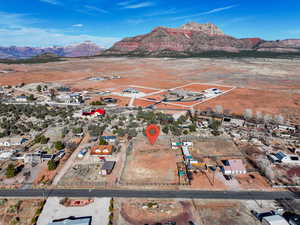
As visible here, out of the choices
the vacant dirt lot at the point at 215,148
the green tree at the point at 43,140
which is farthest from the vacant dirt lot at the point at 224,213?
the green tree at the point at 43,140

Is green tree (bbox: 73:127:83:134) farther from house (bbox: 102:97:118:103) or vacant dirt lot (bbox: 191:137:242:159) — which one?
vacant dirt lot (bbox: 191:137:242:159)

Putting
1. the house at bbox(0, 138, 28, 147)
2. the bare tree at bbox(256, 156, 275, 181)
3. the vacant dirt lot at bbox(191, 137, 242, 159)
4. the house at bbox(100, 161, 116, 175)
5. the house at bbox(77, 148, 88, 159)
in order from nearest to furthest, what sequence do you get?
the bare tree at bbox(256, 156, 275, 181) < the house at bbox(100, 161, 116, 175) < the house at bbox(77, 148, 88, 159) < the vacant dirt lot at bbox(191, 137, 242, 159) < the house at bbox(0, 138, 28, 147)

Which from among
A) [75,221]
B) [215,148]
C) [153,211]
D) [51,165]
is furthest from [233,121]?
[75,221]

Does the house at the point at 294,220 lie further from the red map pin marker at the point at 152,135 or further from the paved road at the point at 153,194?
the red map pin marker at the point at 152,135

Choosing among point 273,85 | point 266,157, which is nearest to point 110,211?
point 266,157

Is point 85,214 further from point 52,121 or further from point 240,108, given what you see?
point 240,108

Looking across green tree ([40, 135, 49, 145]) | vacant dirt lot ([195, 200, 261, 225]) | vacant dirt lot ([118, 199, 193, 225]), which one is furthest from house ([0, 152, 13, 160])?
vacant dirt lot ([195, 200, 261, 225])
